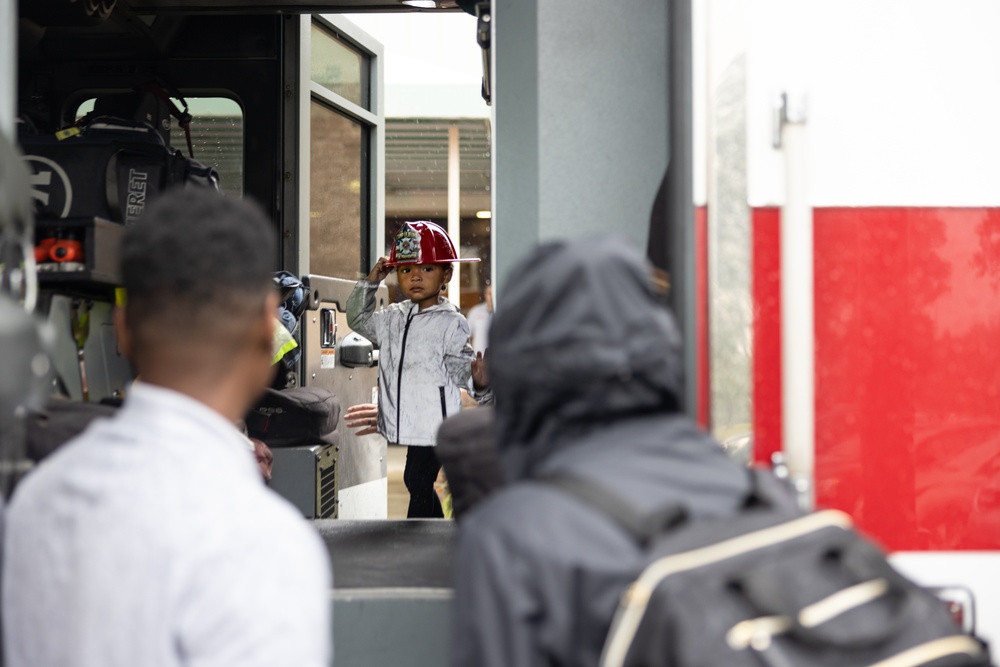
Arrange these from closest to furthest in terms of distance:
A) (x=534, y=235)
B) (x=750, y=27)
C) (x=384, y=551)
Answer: (x=750, y=27) → (x=534, y=235) → (x=384, y=551)

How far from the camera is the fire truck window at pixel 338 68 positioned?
568 cm

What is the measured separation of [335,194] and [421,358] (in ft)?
5.29

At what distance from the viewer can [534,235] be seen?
7.41ft

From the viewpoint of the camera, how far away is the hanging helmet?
4.79 metres

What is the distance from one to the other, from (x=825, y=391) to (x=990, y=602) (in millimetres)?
469

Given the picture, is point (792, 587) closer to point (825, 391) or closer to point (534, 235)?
point (825, 391)

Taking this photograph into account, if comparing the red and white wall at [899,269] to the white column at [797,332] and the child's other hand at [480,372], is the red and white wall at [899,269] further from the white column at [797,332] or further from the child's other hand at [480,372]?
the child's other hand at [480,372]

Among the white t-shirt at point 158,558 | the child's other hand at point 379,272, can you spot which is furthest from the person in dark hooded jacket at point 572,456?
the child's other hand at point 379,272

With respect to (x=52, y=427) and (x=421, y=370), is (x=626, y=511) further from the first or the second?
(x=421, y=370)

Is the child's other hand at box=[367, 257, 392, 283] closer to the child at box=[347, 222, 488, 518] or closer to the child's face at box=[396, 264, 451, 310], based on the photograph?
the child at box=[347, 222, 488, 518]

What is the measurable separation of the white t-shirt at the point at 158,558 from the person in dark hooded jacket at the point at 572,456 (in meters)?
0.18

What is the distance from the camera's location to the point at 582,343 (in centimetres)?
116

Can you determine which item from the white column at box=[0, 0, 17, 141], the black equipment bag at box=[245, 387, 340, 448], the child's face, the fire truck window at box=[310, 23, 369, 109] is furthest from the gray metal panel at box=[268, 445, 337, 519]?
the white column at box=[0, 0, 17, 141]

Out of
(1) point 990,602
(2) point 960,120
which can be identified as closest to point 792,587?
(1) point 990,602
